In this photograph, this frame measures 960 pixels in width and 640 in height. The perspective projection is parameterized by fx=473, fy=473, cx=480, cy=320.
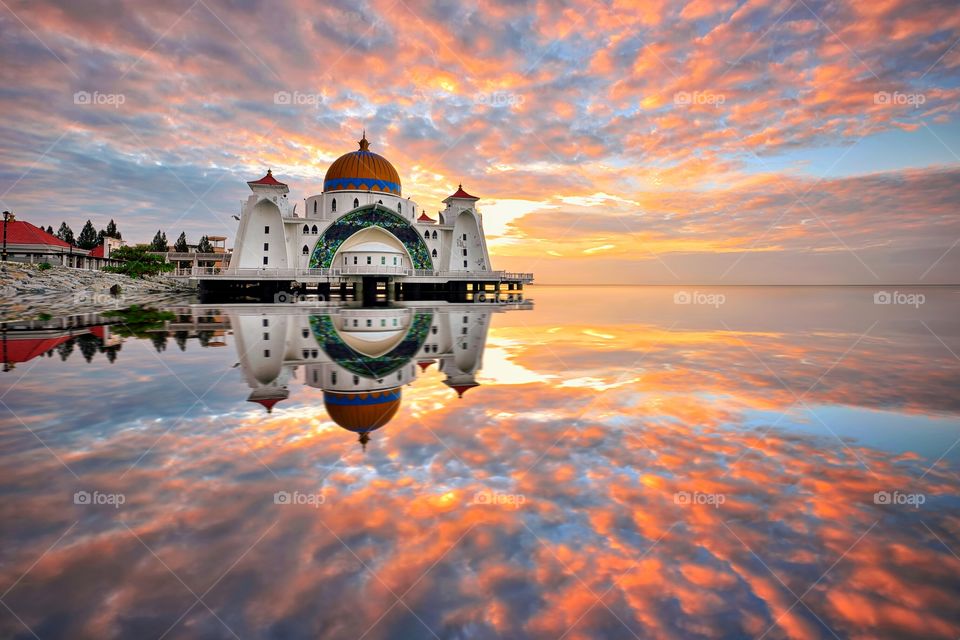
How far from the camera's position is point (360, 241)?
4888 cm

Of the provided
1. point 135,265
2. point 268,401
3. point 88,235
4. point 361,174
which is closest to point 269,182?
point 361,174

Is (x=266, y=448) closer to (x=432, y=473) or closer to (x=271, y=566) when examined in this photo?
(x=432, y=473)

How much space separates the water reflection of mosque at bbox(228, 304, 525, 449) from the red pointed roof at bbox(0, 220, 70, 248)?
49170mm

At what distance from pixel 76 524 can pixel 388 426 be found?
140 inches

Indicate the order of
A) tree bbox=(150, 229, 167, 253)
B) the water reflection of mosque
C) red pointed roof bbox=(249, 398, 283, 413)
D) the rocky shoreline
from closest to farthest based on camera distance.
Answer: red pointed roof bbox=(249, 398, 283, 413)
the water reflection of mosque
the rocky shoreline
tree bbox=(150, 229, 167, 253)

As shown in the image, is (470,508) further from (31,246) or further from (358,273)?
(31,246)

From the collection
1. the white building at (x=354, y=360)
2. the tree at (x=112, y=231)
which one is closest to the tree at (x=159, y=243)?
the tree at (x=112, y=231)

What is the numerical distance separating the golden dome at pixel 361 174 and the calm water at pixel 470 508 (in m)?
42.1

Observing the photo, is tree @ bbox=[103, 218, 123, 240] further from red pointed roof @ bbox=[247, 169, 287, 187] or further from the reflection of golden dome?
the reflection of golden dome

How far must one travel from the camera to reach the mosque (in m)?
44.2

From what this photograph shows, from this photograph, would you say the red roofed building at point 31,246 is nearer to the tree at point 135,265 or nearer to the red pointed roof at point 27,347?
the tree at point 135,265

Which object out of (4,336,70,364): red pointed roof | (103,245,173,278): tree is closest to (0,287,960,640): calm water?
(4,336,70,364): red pointed roof

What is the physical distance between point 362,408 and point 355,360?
4.28 meters

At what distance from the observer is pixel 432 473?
5.29 meters
